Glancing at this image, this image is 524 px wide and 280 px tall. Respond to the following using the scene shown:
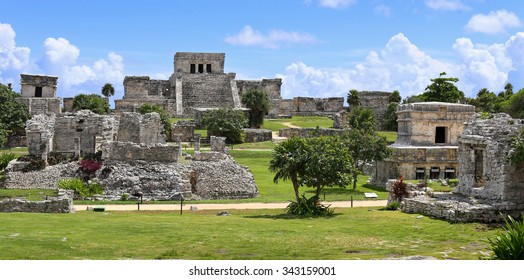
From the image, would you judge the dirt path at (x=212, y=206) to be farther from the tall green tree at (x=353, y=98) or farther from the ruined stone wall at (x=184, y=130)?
the tall green tree at (x=353, y=98)

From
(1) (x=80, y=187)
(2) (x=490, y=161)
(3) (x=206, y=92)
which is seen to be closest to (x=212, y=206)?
(1) (x=80, y=187)

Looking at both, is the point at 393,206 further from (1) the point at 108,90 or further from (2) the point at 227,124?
(1) the point at 108,90

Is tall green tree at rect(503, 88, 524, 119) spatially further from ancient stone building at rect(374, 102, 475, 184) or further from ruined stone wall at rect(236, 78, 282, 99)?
ruined stone wall at rect(236, 78, 282, 99)

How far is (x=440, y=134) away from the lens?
39094mm

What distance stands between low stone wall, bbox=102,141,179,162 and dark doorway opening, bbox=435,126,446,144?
1444 cm

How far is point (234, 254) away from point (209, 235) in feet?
9.50

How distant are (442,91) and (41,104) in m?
36.7

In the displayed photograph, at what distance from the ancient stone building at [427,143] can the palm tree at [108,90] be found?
48842mm

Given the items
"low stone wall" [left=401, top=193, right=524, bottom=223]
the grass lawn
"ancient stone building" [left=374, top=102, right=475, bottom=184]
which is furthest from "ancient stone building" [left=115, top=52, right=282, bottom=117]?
the grass lawn

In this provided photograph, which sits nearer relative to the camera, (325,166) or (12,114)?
(325,166)

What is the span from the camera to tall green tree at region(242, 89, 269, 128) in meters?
64.9

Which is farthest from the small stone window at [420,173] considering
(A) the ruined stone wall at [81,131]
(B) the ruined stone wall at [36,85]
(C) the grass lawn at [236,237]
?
(B) the ruined stone wall at [36,85]

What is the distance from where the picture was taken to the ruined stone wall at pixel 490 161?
2283cm

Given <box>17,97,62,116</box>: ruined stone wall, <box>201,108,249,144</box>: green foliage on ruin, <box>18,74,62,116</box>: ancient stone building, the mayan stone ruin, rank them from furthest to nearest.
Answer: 1. <box>18,74,62,116</box>: ancient stone building
2. <box>17,97,62,116</box>: ruined stone wall
3. <box>201,108,249,144</box>: green foliage on ruin
4. the mayan stone ruin
